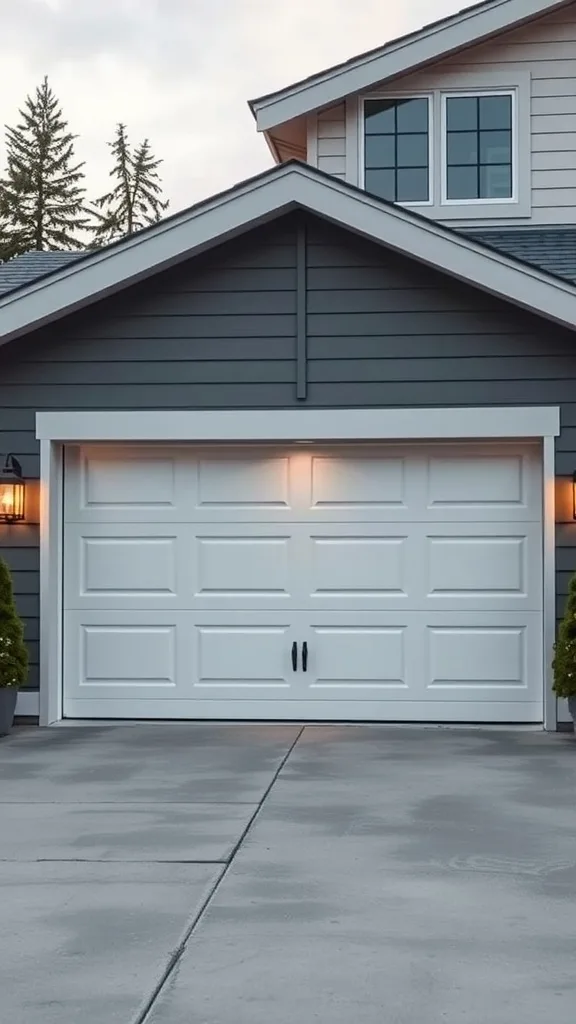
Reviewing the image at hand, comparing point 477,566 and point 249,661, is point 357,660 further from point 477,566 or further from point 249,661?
point 477,566

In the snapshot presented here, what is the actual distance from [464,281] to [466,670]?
2.81m

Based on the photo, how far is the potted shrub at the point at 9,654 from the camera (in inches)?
339

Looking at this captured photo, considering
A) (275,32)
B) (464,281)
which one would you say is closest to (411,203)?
(464,281)

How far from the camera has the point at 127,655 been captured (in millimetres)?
9336

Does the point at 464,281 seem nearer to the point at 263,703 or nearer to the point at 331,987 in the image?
the point at 263,703

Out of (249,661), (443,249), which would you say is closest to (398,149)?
(443,249)

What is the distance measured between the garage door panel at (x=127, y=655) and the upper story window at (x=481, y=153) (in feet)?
15.3

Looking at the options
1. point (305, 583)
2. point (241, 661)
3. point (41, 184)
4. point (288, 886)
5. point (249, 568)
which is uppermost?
point (41, 184)

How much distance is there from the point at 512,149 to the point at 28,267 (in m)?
4.46

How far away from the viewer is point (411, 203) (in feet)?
36.3

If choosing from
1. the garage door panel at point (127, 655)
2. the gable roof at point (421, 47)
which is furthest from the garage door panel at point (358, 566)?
the gable roof at point (421, 47)

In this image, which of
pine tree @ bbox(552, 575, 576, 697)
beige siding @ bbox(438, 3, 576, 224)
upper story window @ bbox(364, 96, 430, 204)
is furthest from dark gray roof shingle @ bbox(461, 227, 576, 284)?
pine tree @ bbox(552, 575, 576, 697)

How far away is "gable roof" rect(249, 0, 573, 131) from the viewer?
1086 cm

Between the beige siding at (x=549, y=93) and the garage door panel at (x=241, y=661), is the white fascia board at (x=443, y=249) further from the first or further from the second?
the garage door panel at (x=241, y=661)
